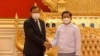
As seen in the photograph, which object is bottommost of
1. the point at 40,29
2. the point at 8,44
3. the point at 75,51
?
the point at 8,44

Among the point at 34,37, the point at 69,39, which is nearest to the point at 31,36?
the point at 34,37

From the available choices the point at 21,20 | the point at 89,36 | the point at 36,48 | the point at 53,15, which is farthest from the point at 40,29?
the point at 21,20

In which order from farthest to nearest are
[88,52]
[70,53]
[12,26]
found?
[12,26] → [88,52] → [70,53]

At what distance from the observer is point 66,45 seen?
13.5 feet

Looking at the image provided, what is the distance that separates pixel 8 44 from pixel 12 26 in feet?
1.55

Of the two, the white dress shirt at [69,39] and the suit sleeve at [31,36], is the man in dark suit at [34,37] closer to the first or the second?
the suit sleeve at [31,36]

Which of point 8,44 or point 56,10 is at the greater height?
point 56,10

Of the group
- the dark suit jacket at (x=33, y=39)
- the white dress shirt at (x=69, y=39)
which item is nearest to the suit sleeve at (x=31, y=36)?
the dark suit jacket at (x=33, y=39)

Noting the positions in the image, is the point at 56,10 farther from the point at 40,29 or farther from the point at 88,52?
the point at 40,29

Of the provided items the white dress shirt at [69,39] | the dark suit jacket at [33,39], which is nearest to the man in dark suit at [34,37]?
the dark suit jacket at [33,39]

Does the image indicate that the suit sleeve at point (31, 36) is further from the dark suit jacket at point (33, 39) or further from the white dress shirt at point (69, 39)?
the white dress shirt at point (69, 39)

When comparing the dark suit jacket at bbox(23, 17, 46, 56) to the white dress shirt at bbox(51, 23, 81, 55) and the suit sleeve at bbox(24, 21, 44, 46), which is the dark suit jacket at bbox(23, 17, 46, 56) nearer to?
the suit sleeve at bbox(24, 21, 44, 46)

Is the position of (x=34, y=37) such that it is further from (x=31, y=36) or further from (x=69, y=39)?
(x=69, y=39)

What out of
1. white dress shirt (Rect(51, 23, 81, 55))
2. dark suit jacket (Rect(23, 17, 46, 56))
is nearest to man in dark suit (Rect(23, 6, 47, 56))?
dark suit jacket (Rect(23, 17, 46, 56))
